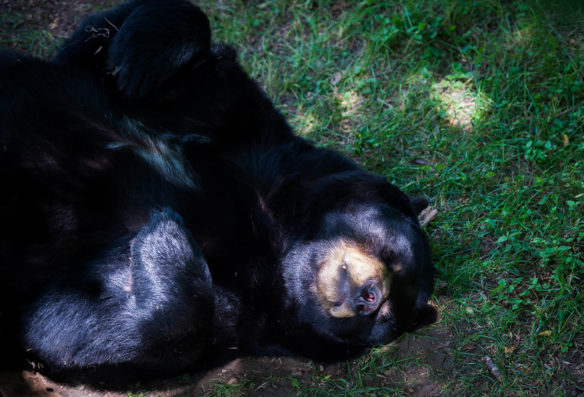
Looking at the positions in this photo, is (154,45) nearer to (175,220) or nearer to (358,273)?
(175,220)

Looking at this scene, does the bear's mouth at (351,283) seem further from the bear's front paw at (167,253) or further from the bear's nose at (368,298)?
the bear's front paw at (167,253)

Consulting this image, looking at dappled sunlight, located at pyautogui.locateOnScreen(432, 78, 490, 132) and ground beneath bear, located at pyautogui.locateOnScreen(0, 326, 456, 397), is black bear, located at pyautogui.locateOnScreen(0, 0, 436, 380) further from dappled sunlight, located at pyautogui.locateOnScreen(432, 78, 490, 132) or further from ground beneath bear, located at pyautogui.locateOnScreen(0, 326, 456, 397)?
dappled sunlight, located at pyautogui.locateOnScreen(432, 78, 490, 132)

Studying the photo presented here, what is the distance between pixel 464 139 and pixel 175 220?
264 centimetres

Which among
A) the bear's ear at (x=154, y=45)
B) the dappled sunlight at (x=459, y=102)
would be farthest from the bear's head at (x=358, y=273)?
the dappled sunlight at (x=459, y=102)

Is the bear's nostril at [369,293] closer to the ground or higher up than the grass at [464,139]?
higher up

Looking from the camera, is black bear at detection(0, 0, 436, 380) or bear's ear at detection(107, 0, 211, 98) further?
bear's ear at detection(107, 0, 211, 98)

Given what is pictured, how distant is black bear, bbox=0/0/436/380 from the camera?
3176mm

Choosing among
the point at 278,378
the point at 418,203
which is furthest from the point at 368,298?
the point at 418,203

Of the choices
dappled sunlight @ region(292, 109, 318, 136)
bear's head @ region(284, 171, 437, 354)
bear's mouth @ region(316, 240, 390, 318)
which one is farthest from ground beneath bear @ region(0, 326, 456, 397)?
dappled sunlight @ region(292, 109, 318, 136)

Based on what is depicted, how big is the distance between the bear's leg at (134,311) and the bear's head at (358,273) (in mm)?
582

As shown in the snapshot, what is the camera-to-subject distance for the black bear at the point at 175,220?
3.18 meters

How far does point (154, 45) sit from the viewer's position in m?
3.81

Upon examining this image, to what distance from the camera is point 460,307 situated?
3859 millimetres

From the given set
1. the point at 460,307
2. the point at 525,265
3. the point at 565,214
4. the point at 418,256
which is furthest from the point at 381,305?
the point at 565,214
